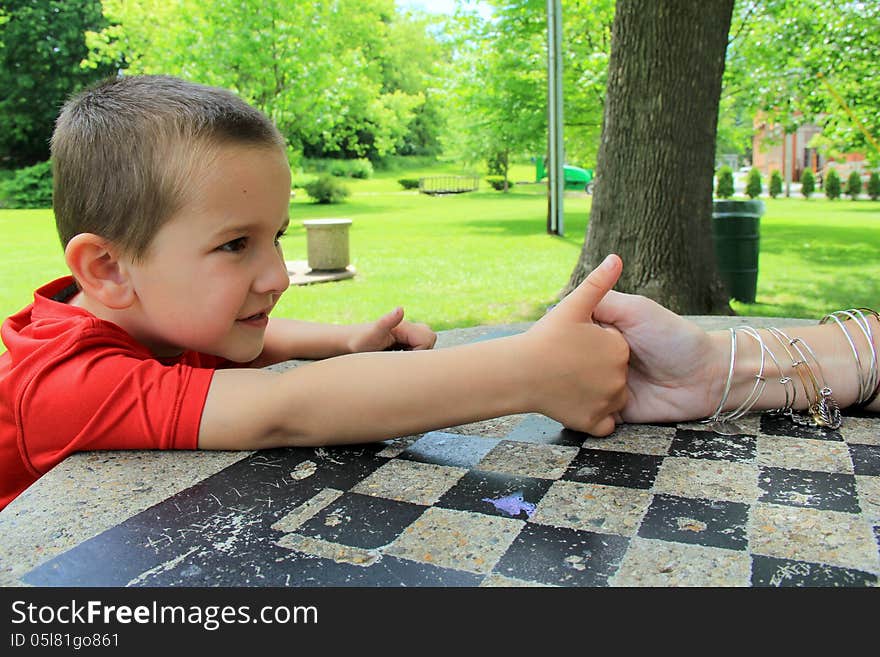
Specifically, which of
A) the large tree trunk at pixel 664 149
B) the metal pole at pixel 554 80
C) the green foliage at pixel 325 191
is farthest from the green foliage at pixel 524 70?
the large tree trunk at pixel 664 149

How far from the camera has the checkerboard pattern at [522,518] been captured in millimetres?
871

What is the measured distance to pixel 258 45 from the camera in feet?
50.6

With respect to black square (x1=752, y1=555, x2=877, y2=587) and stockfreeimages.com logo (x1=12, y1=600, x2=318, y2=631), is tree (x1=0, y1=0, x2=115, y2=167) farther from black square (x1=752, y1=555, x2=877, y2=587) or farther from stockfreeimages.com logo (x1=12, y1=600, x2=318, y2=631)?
black square (x1=752, y1=555, x2=877, y2=587)

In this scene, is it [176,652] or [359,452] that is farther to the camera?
[359,452]

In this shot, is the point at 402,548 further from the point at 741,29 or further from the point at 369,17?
the point at 369,17

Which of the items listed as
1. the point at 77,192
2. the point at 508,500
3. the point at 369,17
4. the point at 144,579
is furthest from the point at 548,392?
the point at 369,17

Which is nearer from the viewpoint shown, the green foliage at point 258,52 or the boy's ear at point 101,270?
the boy's ear at point 101,270

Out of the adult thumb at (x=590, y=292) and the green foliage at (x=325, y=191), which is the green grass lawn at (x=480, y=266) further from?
the green foliage at (x=325, y=191)

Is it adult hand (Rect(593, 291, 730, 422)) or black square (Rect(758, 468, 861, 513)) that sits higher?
adult hand (Rect(593, 291, 730, 422))

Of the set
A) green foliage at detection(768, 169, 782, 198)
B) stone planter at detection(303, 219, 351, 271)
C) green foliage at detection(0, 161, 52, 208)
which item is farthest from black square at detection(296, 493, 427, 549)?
green foliage at detection(768, 169, 782, 198)

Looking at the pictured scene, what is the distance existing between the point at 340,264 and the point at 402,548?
7.58 m

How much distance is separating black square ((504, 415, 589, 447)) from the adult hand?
133 mm

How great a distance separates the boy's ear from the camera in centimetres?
132

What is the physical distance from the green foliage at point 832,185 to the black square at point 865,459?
23.5 metres
